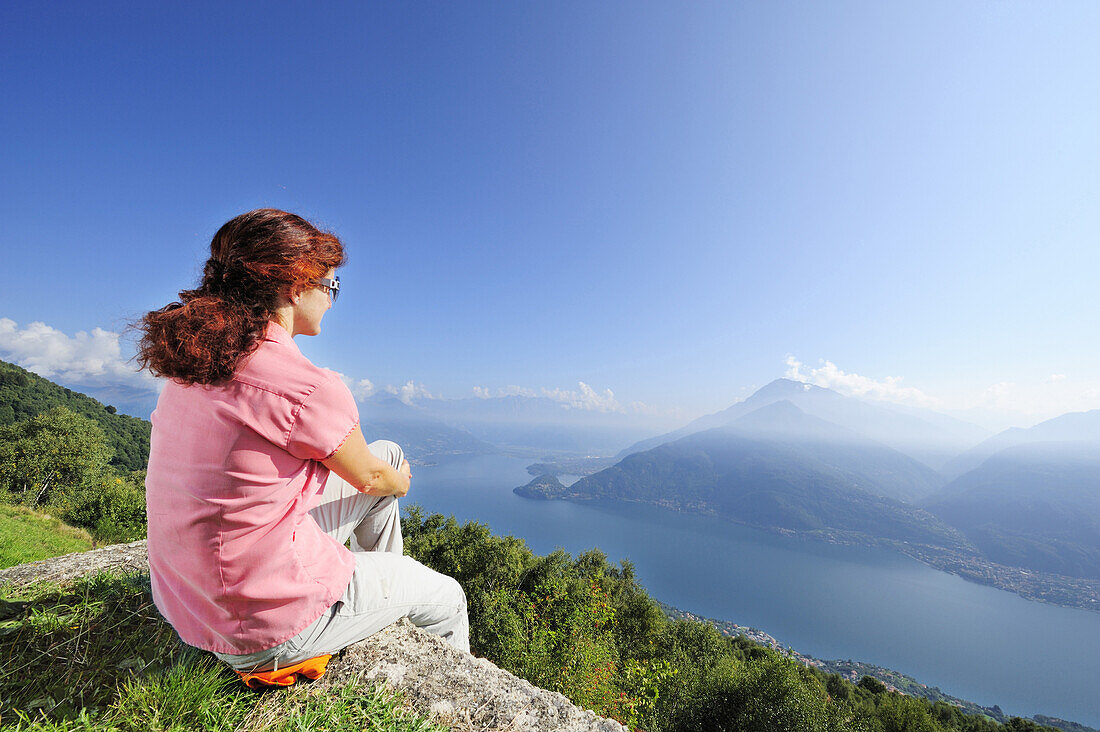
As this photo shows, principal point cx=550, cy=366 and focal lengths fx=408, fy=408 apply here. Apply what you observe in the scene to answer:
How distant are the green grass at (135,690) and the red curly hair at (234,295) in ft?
4.58

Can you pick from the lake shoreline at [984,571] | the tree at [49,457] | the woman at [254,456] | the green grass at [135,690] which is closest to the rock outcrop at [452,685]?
the green grass at [135,690]

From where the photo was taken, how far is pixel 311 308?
5.65 ft

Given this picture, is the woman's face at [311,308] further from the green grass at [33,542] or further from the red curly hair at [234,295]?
the green grass at [33,542]

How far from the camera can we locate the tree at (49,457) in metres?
24.7

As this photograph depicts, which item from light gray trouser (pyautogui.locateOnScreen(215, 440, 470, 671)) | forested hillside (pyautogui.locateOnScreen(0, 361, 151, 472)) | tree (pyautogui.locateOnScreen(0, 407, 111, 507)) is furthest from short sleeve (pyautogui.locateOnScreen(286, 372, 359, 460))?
forested hillside (pyautogui.locateOnScreen(0, 361, 151, 472))

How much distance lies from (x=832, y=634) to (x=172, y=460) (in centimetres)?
12642

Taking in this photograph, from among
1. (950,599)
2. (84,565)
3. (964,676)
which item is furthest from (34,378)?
(950,599)

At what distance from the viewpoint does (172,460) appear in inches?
52.6

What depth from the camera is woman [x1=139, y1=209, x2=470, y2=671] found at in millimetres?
1297

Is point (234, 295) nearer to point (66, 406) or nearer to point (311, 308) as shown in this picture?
point (311, 308)

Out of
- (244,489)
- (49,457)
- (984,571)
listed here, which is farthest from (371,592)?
(984,571)

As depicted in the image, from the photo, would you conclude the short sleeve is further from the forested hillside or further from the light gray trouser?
the forested hillside

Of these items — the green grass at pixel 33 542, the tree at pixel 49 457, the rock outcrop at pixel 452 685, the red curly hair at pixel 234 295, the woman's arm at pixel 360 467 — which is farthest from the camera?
the tree at pixel 49 457

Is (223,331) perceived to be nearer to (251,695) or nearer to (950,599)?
(251,695)
